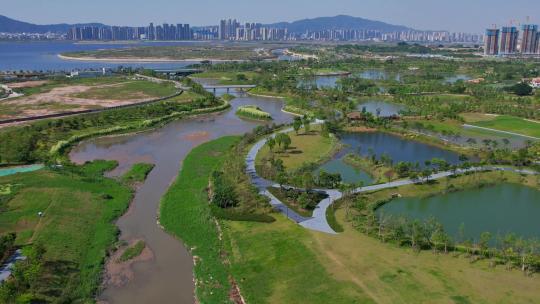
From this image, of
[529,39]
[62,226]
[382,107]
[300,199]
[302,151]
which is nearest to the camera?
[62,226]

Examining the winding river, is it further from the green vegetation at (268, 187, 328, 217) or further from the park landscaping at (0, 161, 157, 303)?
the green vegetation at (268, 187, 328, 217)

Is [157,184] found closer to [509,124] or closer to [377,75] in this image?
[509,124]

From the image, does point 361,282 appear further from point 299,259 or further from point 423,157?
point 423,157

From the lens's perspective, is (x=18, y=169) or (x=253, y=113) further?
(x=253, y=113)

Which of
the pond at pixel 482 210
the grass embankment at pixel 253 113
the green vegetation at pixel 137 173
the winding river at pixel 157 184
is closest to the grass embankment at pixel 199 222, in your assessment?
the winding river at pixel 157 184

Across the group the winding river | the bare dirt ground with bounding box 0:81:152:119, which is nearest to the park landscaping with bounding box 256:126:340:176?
the winding river

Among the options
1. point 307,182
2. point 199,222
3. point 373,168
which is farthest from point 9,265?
point 373,168

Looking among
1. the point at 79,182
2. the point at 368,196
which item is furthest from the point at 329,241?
the point at 79,182
